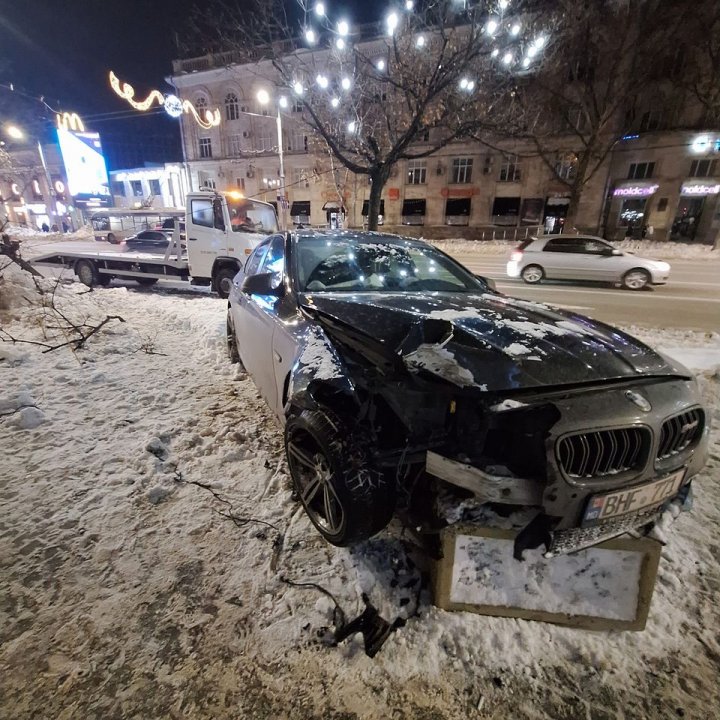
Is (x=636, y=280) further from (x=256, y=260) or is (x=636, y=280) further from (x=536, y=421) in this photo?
(x=536, y=421)

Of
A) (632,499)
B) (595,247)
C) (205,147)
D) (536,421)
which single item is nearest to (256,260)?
(536,421)

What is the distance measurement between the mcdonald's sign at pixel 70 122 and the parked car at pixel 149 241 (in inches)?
1362

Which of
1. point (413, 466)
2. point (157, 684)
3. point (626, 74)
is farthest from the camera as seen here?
point (626, 74)

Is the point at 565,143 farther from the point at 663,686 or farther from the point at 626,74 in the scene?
the point at 663,686

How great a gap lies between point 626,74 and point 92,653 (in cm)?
3124

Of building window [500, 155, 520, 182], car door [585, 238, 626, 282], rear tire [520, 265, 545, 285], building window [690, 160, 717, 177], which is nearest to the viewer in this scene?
car door [585, 238, 626, 282]

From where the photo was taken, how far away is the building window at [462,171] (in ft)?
101

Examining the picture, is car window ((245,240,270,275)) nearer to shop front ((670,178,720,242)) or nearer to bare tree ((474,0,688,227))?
bare tree ((474,0,688,227))

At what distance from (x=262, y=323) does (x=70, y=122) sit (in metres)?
45.7

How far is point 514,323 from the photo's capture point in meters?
2.26

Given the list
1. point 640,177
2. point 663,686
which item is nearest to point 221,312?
point 663,686

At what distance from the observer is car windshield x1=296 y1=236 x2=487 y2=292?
3094 mm

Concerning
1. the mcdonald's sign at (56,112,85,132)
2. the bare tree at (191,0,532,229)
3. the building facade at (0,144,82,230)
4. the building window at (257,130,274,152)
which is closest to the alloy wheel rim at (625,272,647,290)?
the bare tree at (191,0,532,229)

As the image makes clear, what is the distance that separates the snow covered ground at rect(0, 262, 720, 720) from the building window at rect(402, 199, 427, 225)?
108ft
